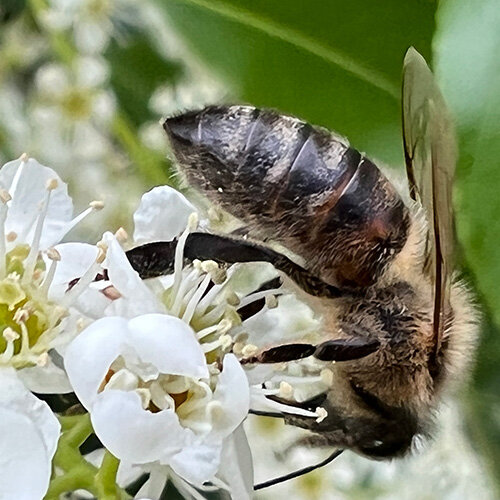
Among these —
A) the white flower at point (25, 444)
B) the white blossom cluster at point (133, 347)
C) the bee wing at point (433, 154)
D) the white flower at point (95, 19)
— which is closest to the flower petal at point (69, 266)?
the white blossom cluster at point (133, 347)

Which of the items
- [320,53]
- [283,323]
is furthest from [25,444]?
[320,53]

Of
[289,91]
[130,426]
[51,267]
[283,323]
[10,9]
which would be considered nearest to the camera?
[130,426]

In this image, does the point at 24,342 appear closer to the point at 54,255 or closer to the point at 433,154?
the point at 54,255

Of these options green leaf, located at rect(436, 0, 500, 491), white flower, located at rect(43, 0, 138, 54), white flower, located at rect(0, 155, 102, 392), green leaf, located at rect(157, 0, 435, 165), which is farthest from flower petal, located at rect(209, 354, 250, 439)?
white flower, located at rect(43, 0, 138, 54)

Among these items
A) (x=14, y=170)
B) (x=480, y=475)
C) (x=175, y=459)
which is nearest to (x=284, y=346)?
(x=175, y=459)

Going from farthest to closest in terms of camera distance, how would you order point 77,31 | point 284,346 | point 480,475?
point 77,31, point 480,475, point 284,346

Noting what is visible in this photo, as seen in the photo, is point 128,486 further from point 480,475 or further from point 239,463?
point 480,475

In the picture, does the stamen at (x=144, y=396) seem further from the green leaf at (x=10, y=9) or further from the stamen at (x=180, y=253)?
the green leaf at (x=10, y=9)
